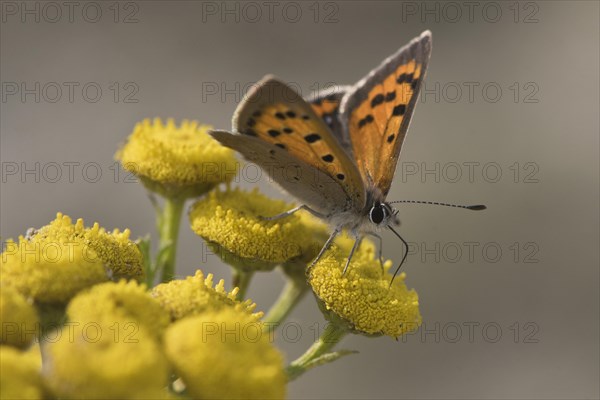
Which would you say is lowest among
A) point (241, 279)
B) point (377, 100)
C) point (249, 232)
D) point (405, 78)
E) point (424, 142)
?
point (424, 142)

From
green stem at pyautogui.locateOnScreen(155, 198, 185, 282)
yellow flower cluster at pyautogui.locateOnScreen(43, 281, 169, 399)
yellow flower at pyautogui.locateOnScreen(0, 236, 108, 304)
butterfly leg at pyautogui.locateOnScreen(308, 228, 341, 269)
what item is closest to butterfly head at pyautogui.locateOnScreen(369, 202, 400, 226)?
butterfly leg at pyautogui.locateOnScreen(308, 228, 341, 269)

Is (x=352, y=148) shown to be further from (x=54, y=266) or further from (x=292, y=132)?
(x=54, y=266)

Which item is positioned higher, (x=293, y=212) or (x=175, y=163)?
(x=175, y=163)

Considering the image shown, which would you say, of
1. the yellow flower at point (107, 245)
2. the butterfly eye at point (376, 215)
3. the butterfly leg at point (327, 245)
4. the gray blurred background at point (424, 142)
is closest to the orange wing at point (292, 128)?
the butterfly eye at point (376, 215)

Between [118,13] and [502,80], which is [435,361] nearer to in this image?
[502,80]

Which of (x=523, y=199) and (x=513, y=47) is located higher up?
(x=513, y=47)

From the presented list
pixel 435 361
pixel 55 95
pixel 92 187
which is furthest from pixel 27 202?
pixel 435 361

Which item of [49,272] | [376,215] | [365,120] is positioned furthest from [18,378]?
[365,120]
